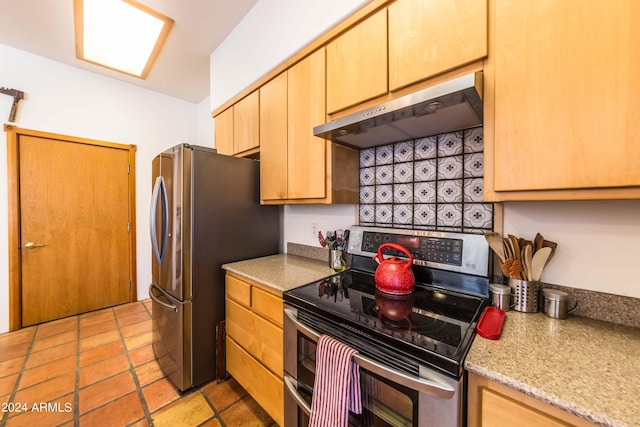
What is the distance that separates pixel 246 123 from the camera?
206cm

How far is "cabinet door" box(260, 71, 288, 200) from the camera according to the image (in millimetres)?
1707

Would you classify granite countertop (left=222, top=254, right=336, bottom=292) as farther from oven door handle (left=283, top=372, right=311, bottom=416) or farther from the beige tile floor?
the beige tile floor

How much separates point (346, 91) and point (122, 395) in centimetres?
238

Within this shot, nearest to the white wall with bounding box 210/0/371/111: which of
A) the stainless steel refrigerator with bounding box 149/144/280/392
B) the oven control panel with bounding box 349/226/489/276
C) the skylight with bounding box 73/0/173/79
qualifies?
the skylight with bounding box 73/0/173/79

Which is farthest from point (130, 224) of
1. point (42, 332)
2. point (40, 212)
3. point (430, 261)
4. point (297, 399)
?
point (430, 261)

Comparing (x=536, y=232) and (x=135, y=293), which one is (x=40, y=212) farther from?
(x=536, y=232)

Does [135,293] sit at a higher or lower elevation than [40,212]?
lower

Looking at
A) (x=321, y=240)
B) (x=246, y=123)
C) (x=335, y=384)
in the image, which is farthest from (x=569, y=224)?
(x=246, y=123)

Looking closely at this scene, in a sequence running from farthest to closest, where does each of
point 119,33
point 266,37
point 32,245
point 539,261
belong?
1. point 32,245
2. point 119,33
3. point 266,37
4. point 539,261

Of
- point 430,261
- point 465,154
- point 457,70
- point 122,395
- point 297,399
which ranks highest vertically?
point 457,70

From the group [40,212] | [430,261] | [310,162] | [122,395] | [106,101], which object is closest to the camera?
[430,261]

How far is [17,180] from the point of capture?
247cm

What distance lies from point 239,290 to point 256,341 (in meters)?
0.33

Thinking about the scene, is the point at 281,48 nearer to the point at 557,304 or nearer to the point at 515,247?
the point at 515,247
